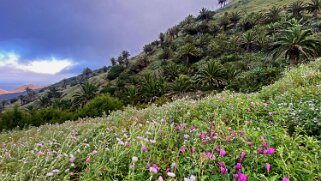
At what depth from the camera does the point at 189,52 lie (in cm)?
4303

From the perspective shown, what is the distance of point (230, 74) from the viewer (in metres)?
28.6

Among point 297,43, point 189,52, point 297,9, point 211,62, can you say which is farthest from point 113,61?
point 297,43

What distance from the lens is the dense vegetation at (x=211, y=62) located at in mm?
21281

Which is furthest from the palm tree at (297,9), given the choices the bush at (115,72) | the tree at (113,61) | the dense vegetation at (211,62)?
the tree at (113,61)

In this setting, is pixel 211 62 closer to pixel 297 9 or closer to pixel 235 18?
pixel 297 9

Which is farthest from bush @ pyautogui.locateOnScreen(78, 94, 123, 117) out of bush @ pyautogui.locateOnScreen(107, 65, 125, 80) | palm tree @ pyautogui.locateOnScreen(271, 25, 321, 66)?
bush @ pyautogui.locateOnScreen(107, 65, 125, 80)

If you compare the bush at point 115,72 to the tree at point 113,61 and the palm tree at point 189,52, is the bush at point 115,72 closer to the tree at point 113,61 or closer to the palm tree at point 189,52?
the tree at point 113,61

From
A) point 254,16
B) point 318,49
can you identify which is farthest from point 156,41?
point 318,49

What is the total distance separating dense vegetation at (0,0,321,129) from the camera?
69.8ft

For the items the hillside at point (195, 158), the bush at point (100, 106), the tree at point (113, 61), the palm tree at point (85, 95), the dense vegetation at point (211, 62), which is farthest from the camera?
the tree at point (113, 61)

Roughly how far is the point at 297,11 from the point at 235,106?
147 ft

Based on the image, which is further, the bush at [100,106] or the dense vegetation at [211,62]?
the dense vegetation at [211,62]

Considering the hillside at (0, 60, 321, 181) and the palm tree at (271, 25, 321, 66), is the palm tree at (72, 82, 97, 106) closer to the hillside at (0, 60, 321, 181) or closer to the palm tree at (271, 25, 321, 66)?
the palm tree at (271, 25, 321, 66)

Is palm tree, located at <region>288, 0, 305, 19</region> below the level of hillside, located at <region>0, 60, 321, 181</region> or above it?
above
